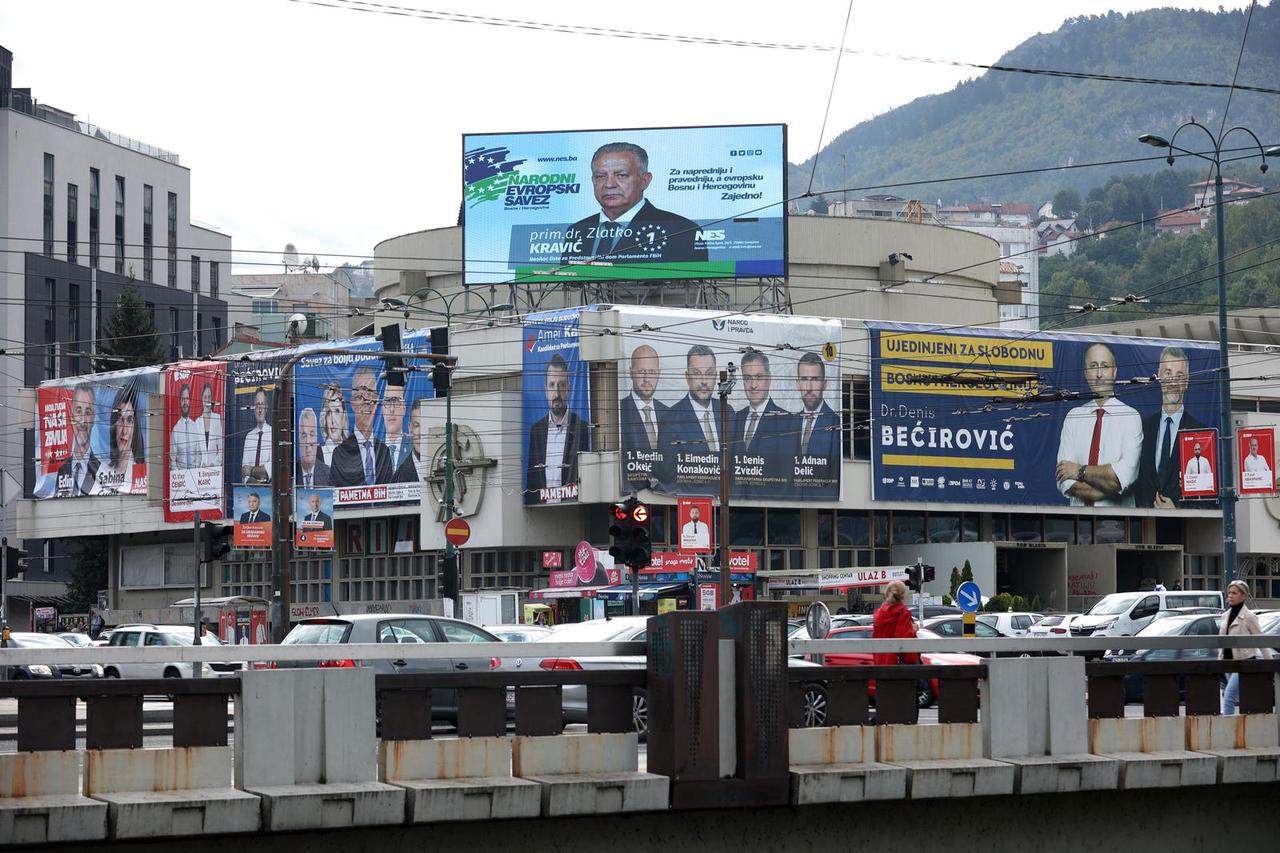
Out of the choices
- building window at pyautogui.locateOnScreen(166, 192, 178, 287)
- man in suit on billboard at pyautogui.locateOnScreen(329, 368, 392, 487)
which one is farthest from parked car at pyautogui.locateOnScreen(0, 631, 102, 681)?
building window at pyautogui.locateOnScreen(166, 192, 178, 287)

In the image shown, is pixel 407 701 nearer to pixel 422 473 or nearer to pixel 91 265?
pixel 422 473

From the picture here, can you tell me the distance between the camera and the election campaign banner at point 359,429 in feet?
218

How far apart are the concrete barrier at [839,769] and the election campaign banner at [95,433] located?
66.3m

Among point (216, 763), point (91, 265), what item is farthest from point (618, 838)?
point (91, 265)

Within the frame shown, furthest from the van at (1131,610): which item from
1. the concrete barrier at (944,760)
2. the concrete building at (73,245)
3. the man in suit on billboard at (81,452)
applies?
the concrete building at (73,245)

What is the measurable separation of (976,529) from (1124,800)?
5846cm

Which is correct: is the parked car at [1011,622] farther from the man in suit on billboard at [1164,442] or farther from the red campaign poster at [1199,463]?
the man in suit on billboard at [1164,442]

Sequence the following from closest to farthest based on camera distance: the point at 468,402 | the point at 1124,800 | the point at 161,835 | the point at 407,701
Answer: the point at 161,835 < the point at 407,701 < the point at 1124,800 < the point at 468,402

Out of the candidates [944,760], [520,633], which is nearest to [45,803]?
[944,760]

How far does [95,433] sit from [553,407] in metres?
23.5

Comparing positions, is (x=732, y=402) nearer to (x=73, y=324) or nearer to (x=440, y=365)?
(x=440, y=365)

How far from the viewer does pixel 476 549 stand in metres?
64.8

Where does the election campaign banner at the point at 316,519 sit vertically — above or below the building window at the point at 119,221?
below

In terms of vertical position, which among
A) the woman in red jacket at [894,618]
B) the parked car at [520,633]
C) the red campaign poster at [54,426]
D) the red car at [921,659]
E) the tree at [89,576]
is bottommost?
the tree at [89,576]
